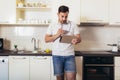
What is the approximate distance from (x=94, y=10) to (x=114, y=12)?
0.35 metres

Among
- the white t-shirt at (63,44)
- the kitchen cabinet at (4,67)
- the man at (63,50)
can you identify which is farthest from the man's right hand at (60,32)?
the kitchen cabinet at (4,67)

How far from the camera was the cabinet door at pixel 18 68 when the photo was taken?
10.1 feet

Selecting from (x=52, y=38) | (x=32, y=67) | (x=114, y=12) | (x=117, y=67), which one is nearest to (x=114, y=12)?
(x=114, y=12)

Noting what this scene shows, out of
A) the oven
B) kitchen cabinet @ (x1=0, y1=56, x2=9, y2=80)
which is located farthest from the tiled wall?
the oven

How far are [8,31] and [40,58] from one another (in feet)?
3.31

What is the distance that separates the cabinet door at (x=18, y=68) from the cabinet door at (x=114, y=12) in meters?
1.59

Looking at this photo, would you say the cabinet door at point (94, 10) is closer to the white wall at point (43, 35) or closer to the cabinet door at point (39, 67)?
the white wall at point (43, 35)

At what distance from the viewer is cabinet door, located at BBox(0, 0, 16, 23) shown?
3.29 metres

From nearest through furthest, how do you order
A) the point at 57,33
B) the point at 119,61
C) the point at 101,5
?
the point at 57,33
the point at 119,61
the point at 101,5

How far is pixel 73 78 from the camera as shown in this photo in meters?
2.63

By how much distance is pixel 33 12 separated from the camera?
144 inches

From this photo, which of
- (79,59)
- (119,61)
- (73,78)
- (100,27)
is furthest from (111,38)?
(73,78)

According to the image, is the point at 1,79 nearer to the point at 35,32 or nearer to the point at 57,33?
the point at 35,32

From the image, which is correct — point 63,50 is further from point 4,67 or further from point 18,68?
point 4,67
